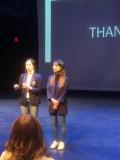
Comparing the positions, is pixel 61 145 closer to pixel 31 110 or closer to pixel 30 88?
pixel 31 110

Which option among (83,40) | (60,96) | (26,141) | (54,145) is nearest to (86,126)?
(54,145)

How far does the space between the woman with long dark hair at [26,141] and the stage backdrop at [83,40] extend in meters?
10.1

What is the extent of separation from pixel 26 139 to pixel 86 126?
270 inches

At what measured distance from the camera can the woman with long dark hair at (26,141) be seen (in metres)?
2.38

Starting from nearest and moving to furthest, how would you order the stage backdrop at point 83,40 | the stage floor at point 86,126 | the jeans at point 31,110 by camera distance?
1. the stage floor at point 86,126
2. the jeans at point 31,110
3. the stage backdrop at point 83,40

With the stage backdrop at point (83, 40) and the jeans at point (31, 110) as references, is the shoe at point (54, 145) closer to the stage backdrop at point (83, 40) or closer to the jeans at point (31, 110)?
the jeans at point (31, 110)

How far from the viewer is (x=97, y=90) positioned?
13.3m

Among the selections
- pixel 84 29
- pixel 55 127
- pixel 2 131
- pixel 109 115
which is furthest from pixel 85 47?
pixel 55 127

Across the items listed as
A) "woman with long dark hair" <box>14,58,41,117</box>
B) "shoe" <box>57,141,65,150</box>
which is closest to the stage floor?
"shoe" <box>57,141,65,150</box>

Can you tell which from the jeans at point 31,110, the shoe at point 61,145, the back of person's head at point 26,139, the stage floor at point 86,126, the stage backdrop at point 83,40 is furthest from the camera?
the stage backdrop at point 83,40

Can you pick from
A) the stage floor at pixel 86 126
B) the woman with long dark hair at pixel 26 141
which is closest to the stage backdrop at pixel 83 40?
the stage floor at pixel 86 126

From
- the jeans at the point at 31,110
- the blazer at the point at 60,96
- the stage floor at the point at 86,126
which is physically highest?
the blazer at the point at 60,96

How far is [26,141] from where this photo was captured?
238 cm

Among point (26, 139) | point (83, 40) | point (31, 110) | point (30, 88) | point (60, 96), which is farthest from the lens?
point (83, 40)
